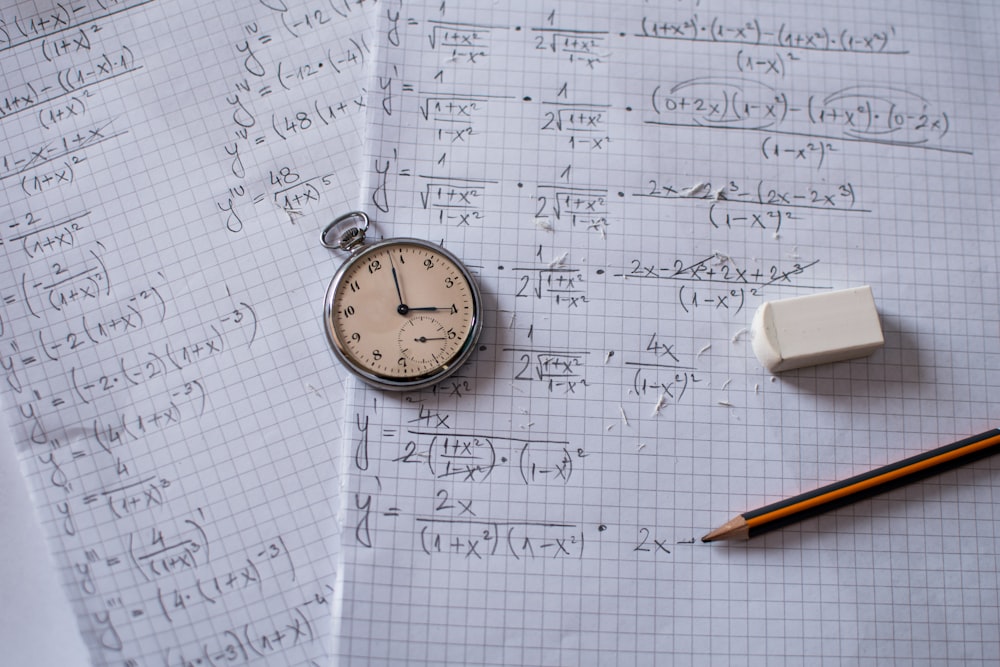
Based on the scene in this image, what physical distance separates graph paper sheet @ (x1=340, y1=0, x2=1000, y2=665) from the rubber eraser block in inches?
2.2

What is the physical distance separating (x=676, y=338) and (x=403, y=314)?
42cm

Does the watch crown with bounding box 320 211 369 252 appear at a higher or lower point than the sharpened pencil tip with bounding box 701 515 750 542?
higher

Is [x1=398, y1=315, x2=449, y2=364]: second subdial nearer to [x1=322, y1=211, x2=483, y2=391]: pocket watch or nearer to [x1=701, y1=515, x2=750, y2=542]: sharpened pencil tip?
[x1=322, y1=211, x2=483, y2=391]: pocket watch

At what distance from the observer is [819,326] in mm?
1118

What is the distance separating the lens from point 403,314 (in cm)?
112

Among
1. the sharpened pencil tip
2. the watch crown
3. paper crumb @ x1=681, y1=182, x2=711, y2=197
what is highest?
paper crumb @ x1=681, y1=182, x2=711, y2=197

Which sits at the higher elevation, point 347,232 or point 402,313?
point 347,232

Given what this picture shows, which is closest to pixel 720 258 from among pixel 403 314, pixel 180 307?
pixel 403 314

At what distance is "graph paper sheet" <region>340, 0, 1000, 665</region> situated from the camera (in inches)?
42.6

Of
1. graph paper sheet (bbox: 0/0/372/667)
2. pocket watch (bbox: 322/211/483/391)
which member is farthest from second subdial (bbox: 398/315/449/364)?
graph paper sheet (bbox: 0/0/372/667)

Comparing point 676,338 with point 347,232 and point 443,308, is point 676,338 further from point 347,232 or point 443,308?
point 347,232

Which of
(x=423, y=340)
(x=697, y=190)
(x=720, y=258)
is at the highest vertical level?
(x=697, y=190)

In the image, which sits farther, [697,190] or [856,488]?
[697,190]

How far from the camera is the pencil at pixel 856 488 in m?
1.09
